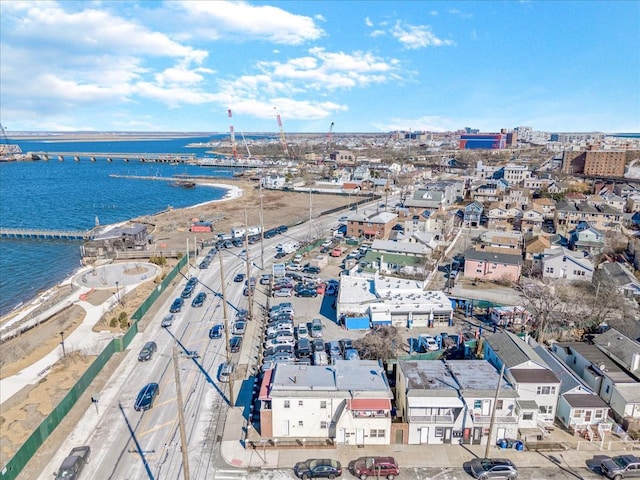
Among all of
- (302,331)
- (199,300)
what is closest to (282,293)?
(199,300)

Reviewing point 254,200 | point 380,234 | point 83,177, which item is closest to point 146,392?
point 380,234

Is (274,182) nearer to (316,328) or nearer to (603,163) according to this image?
(316,328)

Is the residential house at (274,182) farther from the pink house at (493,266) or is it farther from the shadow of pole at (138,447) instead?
the shadow of pole at (138,447)

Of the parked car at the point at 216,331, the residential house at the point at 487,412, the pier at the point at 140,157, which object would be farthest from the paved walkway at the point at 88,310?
the pier at the point at 140,157

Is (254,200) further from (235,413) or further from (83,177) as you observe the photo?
(83,177)

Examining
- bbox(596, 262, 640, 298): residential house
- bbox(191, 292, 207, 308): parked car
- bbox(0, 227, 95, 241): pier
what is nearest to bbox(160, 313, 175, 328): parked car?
bbox(191, 292, 207, 308): parked car

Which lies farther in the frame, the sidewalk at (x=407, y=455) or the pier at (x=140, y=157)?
the pier at (x=140, y=157)

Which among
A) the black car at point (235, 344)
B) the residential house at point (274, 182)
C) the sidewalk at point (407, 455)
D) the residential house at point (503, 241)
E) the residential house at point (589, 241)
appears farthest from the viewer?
the residential house at point (274, 182)
